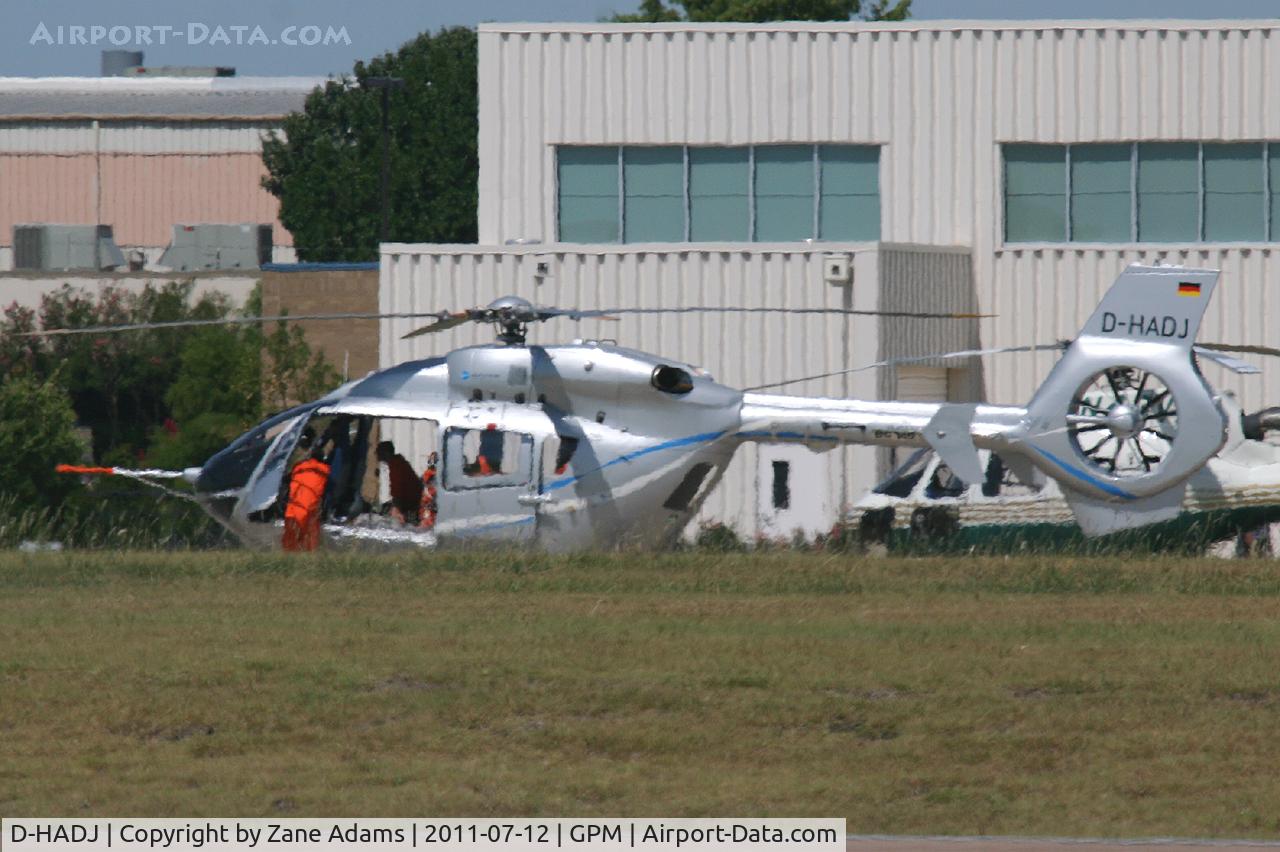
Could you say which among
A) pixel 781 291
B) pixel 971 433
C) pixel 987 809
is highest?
pixel 781 291

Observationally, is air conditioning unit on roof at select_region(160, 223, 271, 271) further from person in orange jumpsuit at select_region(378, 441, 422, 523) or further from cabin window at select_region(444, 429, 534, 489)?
cabin window at select_region(444, 429, 534, 489)

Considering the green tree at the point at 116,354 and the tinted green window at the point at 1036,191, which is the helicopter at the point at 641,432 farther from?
the green tree at the point at 116,354

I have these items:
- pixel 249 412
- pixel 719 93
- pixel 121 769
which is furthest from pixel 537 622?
pixel 249 412

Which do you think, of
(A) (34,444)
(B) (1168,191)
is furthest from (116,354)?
(B) (1168,191)

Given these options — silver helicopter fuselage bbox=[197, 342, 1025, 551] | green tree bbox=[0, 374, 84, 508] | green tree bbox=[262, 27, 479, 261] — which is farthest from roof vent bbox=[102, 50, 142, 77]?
silver helicopter fuselage bbox=[197, 342, 1025, 551]

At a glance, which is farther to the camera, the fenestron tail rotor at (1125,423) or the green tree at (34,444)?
the green tree at (34,444)

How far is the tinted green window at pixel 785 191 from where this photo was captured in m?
32.5

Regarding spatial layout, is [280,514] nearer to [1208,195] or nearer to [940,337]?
[940,337]

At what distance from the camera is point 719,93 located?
32.5 metres

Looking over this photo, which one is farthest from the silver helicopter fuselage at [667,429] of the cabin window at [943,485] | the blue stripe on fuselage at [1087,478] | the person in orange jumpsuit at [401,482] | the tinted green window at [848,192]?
the tinted green window at [848,192]

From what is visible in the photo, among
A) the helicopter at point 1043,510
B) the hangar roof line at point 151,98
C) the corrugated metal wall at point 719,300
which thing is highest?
the hangar roof line at point 151,98

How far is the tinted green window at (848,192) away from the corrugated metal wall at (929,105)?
0.25m

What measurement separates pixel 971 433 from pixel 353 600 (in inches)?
262

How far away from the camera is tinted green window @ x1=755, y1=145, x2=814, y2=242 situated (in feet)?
107
